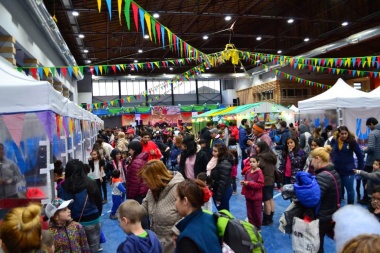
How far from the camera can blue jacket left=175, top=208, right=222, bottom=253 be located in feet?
5.33

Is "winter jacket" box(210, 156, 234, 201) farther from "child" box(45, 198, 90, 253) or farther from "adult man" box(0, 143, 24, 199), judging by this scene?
"adult man" box(0, 143, 24, 199)

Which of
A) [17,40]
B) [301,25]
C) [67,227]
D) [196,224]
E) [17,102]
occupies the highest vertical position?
[301,25]

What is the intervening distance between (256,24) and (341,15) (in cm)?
468

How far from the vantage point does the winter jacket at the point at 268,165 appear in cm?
458

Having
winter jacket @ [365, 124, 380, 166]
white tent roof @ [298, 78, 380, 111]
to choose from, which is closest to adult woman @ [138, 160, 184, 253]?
winter jacket @ [365, 124, 380, 166]

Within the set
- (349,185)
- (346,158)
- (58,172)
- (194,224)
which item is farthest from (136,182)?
(349,185)

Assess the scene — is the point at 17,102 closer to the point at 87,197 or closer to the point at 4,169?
the point at 4,169

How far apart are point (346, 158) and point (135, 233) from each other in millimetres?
4245

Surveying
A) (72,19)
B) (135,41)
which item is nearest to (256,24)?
(135,41)

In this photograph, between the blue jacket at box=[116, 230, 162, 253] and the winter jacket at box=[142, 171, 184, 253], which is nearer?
the blue jacket at box=[116, 230, 162, 253]

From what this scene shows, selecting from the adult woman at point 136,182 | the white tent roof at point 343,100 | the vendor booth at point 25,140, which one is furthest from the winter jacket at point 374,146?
the vendor booth at point 25,140

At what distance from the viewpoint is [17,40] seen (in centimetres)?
741

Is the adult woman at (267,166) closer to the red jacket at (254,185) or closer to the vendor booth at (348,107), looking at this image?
the red jacket at (254,185)

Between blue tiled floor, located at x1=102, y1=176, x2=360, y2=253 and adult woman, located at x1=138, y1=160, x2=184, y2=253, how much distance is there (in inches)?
83.3
